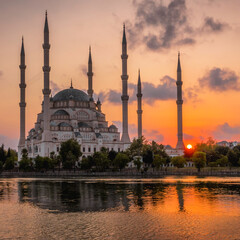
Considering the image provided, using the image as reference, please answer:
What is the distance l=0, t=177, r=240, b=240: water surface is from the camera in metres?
25.1

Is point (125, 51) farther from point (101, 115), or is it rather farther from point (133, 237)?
point (133, 237)

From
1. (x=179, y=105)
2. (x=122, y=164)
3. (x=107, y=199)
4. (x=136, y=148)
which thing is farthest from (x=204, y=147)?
(x=107, y=199)

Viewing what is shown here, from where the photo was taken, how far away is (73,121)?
392ft

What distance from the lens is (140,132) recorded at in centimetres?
11675

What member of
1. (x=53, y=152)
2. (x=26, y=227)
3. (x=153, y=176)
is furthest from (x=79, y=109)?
(x=26, y=227)

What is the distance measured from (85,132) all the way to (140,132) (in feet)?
46.9

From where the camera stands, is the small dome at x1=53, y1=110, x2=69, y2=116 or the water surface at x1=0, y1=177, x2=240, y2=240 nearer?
the water surface at x1=0, y1=177, x2=240, y2=240

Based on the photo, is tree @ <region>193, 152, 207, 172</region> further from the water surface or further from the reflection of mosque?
the water surface

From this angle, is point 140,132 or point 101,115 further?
point 101,115

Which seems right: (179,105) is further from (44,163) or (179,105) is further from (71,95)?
(44,163)

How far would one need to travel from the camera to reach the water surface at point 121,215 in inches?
989

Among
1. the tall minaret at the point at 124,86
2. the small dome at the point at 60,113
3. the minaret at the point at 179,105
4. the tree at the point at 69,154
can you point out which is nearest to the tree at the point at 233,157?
the minaret at the point at 179,105

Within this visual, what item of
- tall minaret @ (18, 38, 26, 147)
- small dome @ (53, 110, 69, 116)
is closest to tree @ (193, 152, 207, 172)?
small dome @ (53, 110, 69, 116)

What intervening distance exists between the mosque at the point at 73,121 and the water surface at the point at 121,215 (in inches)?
2362
